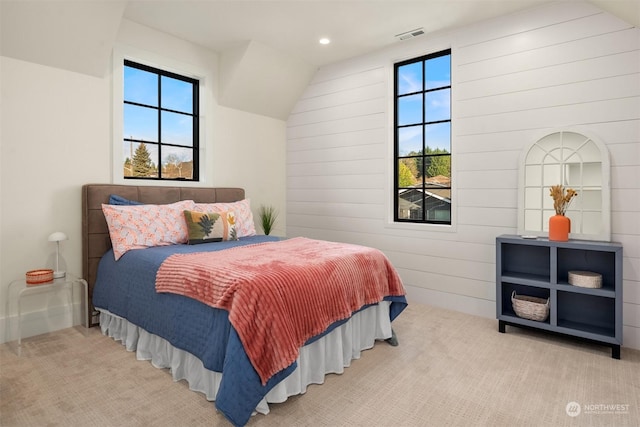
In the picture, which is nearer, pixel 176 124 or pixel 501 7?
pixel 501 7

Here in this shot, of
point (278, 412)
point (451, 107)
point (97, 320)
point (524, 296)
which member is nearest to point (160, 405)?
point (278, 412)

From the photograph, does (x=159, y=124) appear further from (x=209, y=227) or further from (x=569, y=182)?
(x=569, y=182)

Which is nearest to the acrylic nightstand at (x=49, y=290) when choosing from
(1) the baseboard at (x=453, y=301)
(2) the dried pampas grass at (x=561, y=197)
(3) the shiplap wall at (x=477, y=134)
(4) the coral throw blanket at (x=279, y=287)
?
(4) the coral throw blanket at (x=279, y=287)

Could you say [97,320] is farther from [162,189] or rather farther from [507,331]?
[507,331]

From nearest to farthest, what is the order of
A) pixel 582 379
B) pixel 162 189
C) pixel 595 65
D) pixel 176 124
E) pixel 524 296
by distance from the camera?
pixel 582 379
pixel 595 65
pixel 524 296
pixel 162 189
pixel 176 124

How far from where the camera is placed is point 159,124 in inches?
147

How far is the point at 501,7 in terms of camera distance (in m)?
3.05

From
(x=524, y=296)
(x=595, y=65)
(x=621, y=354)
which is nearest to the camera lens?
(x=621, y=354)

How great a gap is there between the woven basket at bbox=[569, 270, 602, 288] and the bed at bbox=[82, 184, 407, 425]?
122 cm

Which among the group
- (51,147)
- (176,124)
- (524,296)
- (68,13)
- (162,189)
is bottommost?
(524,296)

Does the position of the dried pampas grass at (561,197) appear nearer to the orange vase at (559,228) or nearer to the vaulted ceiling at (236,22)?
the orange vase at (559,228)

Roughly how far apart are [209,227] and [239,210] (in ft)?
1.68

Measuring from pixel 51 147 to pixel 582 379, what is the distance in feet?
13.2

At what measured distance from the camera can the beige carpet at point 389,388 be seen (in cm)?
184
